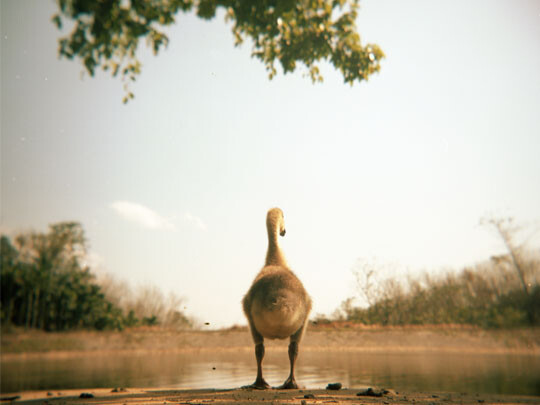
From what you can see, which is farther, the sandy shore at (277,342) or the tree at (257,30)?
the sandy shore at (277,342)

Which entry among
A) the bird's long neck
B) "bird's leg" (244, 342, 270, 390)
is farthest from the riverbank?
"bird's leg" (244, 342, 270, 390)

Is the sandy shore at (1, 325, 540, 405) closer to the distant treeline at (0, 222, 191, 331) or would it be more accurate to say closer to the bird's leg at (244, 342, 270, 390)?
the distant treeline at (0, 222, 191, 331)

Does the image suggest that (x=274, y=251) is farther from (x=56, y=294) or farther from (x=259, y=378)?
(x=56, y=294)

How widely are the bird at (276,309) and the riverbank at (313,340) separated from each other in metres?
11.5

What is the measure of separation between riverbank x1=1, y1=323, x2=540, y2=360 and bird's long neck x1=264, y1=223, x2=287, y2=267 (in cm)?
1117

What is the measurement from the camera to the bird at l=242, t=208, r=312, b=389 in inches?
221

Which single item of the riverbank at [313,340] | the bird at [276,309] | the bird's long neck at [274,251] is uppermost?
the bird's long neck at [274,251]

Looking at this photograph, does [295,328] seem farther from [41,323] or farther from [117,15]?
[41,323]

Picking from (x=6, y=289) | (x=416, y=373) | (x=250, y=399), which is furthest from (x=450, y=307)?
(x=6, y=289)

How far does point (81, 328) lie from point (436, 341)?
1839 cm

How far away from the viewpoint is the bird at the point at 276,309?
5.62 metres

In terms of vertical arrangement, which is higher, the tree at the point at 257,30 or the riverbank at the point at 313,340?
the tree at the point at 257,30

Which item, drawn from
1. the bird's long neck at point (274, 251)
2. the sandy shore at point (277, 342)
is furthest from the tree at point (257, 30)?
the sandy shore at point (277, 342)

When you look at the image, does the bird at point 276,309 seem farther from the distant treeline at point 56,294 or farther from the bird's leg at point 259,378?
the distant treeline at point 56,294
